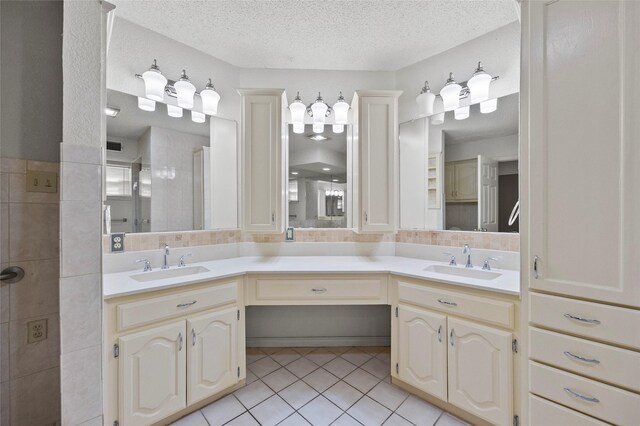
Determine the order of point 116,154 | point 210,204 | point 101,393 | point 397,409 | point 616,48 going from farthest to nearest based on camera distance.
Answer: point 210,204 < point 116,154 < point 397,409 < point 101,393 < point 616,48

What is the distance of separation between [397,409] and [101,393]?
5.10ft

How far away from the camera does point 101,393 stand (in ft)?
3.59

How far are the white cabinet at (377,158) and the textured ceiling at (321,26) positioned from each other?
0.41 metres

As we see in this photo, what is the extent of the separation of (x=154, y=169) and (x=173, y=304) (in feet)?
3.26

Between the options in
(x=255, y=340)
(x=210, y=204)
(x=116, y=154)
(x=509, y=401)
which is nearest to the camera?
(x=509, y=401)

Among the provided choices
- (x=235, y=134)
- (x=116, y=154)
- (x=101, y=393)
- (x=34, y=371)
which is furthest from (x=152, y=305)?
(x=235, y=134)

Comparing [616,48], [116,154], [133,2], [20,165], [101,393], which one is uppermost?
[133,2]

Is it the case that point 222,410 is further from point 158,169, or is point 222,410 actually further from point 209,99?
point 209,99

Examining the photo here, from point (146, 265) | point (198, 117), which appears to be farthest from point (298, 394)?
point (198, 117)

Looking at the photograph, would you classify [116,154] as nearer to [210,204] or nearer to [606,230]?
[210,204]

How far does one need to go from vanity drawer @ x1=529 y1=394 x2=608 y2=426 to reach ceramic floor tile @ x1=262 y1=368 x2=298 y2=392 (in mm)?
1379

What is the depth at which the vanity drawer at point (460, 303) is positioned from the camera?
128 cm

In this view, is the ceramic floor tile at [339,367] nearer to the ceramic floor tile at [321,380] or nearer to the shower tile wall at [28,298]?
the ceramic floor tile at [321,380]

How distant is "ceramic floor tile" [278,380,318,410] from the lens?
161 cm
